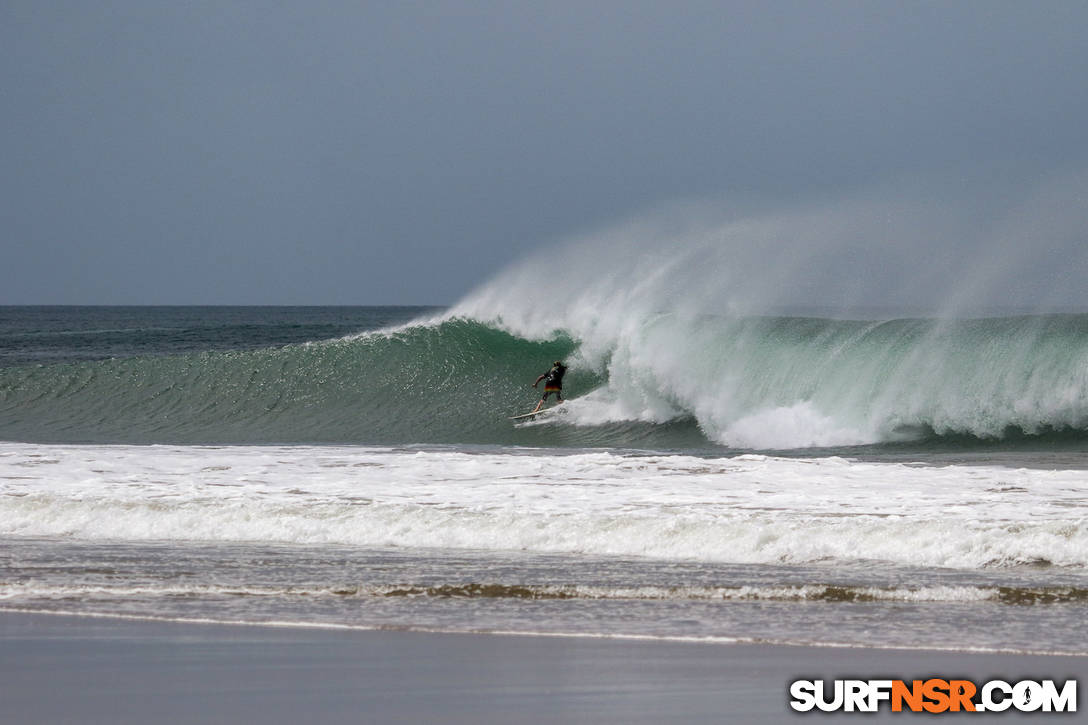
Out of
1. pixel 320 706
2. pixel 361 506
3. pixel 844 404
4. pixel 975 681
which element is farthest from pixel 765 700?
pixel 844 404

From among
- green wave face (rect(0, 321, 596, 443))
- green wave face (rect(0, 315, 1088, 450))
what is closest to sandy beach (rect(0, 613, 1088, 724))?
green wave face (rect(0, 315, 1088, 450))

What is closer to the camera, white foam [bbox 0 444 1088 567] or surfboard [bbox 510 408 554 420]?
white foam [bbox 0 444 1088 567]

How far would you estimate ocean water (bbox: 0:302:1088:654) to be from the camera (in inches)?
247

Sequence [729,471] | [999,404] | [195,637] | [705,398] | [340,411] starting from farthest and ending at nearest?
1. [340,411]
2. [705,398]
3. [999,404]
4. [729,471]
5. [195,637]

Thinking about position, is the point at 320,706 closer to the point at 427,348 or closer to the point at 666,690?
the point at 666,690

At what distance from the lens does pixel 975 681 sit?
4797mm

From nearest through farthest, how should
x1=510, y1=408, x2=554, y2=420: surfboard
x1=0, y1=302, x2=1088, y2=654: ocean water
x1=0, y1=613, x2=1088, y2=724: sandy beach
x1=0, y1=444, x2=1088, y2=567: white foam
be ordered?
x1=0, y1=613, x2=1088, y2=724: sandy beach → x1=0, y1=302, x2=1088, y2=654: ocean water → x1=0, y1=444, x2=1088, y2=567: white foam → x1=510, y1=408, x2=554, y2=420: surfboard

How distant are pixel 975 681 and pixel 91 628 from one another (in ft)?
13.0

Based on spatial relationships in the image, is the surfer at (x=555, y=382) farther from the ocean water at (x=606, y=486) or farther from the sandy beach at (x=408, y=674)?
the sandy beach at (x=408, y=674)

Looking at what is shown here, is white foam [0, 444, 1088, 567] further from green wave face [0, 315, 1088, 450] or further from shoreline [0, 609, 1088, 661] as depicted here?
green wave face [0, 315, 1088, 450]

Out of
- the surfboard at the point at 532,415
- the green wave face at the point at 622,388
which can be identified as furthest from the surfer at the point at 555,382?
the green wave face at the point at 622,388

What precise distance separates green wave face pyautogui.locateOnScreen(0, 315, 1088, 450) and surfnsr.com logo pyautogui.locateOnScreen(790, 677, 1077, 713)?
10813 millimetres

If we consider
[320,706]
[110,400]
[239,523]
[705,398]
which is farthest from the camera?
[110,400]

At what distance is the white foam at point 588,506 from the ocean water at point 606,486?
3cm
